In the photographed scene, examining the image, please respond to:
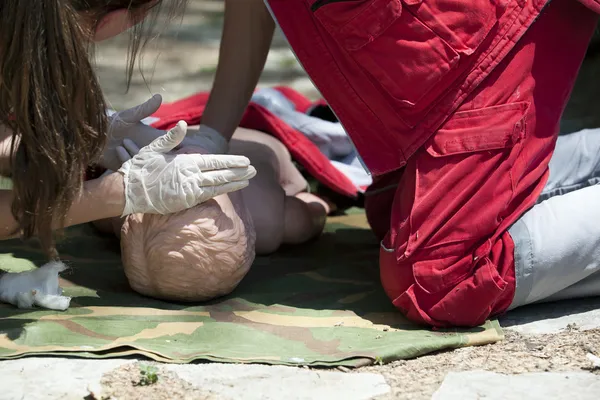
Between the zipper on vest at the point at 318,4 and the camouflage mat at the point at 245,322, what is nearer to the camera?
the camouflage mat at the point at 245,322

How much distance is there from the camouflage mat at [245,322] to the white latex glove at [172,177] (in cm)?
24

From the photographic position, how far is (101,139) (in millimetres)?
1680

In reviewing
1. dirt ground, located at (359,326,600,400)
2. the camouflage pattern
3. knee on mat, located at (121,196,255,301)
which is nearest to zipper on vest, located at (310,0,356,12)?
knee on mat, located at (121,196,255,301)

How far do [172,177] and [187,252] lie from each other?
0.56 feet

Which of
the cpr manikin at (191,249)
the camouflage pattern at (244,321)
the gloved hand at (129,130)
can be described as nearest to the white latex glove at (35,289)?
the camouflage pattern at (244,321)

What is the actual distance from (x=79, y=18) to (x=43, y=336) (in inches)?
24.5

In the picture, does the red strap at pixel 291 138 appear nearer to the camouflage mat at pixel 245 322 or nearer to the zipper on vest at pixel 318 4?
the camouflage mat at pixel 245 322

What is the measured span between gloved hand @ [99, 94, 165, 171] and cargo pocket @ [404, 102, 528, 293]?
668mm

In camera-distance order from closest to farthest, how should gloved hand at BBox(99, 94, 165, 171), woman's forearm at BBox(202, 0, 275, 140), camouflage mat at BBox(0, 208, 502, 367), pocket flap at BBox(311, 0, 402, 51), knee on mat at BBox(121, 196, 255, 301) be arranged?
camouflage mat at BBox(0, 208, 502, 367) → pocket flap at BBox(311, 0, 402, 51) → knee on mat at BBox(121, 196, 255, 301) → gloved hand at BBox(99, 94, 165, 171) → woman's forearm at BBox(202, 0, 275, 140)

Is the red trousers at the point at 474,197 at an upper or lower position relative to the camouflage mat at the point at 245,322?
upper

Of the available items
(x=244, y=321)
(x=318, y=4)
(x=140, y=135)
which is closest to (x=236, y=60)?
(x=140, y=135)

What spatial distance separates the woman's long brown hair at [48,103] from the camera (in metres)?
1.54

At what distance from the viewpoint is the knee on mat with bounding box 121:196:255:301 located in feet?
6.16

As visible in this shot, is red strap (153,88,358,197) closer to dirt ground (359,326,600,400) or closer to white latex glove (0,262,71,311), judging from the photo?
white latex glove (0,262,71,311)
